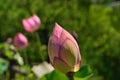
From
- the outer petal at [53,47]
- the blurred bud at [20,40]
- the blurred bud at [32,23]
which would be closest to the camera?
the outer petal at [53,47]

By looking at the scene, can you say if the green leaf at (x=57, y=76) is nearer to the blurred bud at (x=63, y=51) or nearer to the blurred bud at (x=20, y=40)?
the blurred bud at (x=63, y=51)

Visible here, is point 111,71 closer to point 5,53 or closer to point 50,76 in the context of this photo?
point 5,53

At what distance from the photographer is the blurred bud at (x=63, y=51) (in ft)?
2.15

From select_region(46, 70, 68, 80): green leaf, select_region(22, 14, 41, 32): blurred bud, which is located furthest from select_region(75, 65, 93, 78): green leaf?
select_region(22, 14, 41, 32): blurred bud

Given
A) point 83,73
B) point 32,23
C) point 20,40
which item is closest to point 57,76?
point 83,73

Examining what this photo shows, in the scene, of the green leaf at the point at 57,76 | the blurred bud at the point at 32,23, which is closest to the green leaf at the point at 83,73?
the green leaf at the point at 57,76

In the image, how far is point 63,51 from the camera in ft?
2.17

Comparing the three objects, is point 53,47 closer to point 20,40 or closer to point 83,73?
point 83,73

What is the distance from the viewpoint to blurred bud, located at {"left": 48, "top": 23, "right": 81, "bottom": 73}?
25.8 inches

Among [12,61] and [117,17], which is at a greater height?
[117,17]

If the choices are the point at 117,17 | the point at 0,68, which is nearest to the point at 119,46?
the point at 117,17

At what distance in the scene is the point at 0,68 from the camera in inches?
60.5

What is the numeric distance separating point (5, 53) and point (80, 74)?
57.0 inches

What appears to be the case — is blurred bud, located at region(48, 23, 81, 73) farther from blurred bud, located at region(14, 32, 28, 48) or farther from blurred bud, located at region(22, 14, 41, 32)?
blurred bud, located at region(22, 14, 41, 32)
